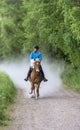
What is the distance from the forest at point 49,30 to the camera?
26.8 m

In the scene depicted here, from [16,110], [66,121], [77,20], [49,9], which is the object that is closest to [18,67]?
[49,9]

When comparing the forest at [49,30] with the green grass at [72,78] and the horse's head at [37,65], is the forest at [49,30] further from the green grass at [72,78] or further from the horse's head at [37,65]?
the horse's head at [37,65]

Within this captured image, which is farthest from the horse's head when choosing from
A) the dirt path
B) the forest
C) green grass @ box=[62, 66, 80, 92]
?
green grass @ box=[62, 66, 80, 92]

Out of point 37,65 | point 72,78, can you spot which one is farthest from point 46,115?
point 72,78

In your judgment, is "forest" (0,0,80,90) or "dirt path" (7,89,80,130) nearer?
"dirt path" (7,89,80,130)

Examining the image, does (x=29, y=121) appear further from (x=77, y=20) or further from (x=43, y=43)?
(x=43, y=43)

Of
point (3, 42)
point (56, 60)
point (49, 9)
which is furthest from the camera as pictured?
point (3, 42)

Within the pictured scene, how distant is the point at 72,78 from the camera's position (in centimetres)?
3344

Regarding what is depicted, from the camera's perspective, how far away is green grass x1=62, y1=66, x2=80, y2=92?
101ft

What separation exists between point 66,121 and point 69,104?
5.06 metres

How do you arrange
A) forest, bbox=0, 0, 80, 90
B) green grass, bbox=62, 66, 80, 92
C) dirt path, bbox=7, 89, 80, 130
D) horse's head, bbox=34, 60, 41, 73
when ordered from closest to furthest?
dirt path, bbox=7, 89, 80, 130, horse's head, bbox=34, 60, 41, 73, forest, bbox=0, 0, 80, 90, green grass, bbox=62, 66, 80, 92

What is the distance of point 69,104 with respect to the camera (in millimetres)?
20156

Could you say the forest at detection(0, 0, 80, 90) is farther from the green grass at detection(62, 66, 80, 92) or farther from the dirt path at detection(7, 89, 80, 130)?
the dirt path at detection(7, 89, 80, 130)

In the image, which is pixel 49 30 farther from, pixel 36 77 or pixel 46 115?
pixel 46 115
